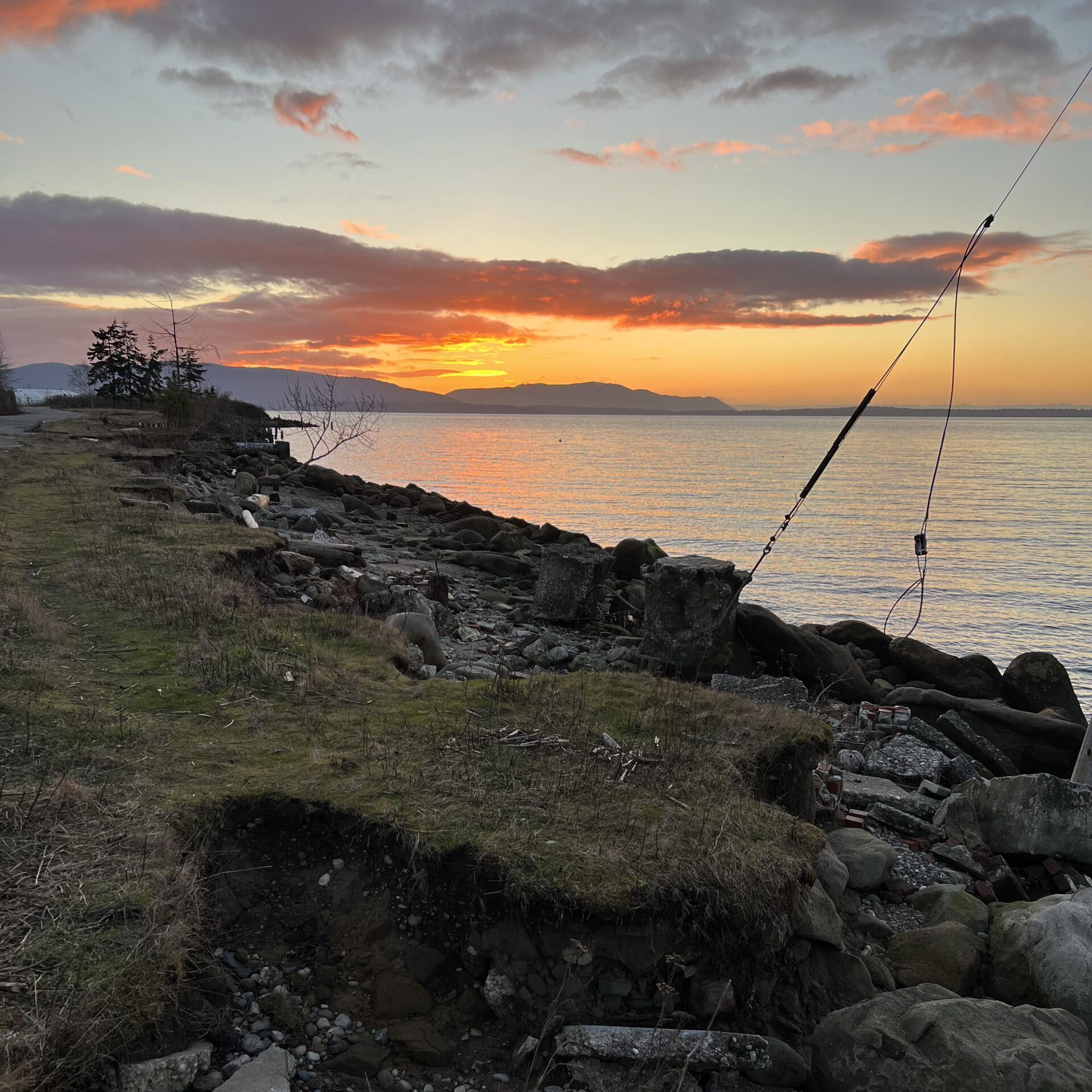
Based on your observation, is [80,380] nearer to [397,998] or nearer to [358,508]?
[358,508]

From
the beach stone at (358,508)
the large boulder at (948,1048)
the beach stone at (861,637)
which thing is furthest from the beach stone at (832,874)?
the beach stone at (358,508)

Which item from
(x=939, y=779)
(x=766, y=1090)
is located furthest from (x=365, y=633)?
(x=939, y=779)

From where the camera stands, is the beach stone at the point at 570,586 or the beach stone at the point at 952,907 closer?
the beach stone at the point at 952,907

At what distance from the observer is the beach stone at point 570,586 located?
14.2 metres

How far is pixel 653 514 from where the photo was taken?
38.8m

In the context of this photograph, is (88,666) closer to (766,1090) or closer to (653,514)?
(766,1090)

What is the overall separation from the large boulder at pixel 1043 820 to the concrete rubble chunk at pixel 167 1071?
20.3 feet

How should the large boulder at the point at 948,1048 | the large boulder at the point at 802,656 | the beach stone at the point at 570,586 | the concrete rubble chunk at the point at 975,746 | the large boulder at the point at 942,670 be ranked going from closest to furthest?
the large boulder at the point at 948,1048, the concrete rubble chunk at the point at 975,746, the large boulder at the point at 802,656, the large boulder at the point at 942,670, the beach stone at the point at 570,586

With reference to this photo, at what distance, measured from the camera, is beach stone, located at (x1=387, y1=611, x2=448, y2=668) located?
873cm

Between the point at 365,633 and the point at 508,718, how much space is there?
2535 millimetres

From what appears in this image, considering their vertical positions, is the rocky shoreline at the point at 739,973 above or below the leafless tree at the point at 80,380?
below

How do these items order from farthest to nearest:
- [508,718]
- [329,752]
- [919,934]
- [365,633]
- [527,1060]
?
[365,633], [508,718], [329,752], [919,934], [527,1060]

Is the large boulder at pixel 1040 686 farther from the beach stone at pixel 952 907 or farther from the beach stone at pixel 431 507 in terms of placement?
the beach stone at pixel 431 507

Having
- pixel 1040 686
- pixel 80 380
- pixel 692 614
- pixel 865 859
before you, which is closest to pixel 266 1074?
pixel 865 859
